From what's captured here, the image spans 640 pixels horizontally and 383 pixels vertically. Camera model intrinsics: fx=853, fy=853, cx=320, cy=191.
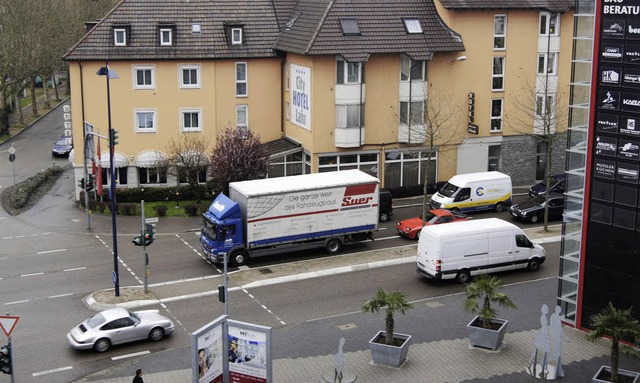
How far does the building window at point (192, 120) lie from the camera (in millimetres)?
50031

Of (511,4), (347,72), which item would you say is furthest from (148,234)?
(511,4)

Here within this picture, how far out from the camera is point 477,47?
49562 millimetres

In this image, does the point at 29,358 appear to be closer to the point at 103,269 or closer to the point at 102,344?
the point at 102,344

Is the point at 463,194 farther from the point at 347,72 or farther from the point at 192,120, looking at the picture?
the point at 192,120

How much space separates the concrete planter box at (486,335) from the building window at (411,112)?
74.5 ft

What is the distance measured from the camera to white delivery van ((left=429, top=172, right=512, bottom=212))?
44.9 meters

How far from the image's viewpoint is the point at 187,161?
4784 centimetres

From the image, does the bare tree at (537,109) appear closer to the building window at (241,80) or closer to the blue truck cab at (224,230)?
the building window at (241,80)

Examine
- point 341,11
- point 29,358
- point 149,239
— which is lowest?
point 29,358

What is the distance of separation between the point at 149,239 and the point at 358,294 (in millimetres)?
8364

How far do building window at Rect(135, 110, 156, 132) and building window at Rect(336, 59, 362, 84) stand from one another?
11145mm

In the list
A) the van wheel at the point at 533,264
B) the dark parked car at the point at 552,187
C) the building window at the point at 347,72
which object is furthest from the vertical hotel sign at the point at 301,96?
the van wheel at the point at 533,264

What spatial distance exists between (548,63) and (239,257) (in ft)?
80.0

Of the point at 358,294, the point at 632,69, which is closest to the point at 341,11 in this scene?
the point at 358,294
